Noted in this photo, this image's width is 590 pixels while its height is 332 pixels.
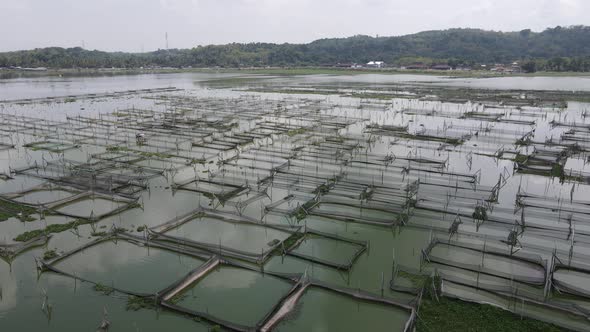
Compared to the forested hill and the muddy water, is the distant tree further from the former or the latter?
the muddy water

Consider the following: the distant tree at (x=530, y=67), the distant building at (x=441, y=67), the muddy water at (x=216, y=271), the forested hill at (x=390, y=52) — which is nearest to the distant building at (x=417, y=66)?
the distant building at (x=441, y=67)

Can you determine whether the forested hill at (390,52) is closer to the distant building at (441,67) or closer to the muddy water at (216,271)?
the distant building at (441,67)

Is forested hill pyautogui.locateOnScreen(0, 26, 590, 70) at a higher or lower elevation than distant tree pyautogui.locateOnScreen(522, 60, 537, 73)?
higher

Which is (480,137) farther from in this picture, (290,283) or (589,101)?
(589,101)

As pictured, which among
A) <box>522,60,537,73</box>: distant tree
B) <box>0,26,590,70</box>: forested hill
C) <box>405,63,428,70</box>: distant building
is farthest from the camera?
<box>0,26,590,70</box>: forested hill

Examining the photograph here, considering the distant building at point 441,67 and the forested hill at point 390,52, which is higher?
Result: the forested hill at point 390,52

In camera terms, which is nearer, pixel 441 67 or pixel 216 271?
pixel 216 271

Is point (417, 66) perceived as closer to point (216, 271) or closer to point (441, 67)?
point (441, 67)

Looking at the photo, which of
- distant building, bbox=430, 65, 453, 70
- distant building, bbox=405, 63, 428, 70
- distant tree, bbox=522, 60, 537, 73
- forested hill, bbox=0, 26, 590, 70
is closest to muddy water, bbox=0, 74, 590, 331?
distant tree, bbox=522, 60, 537, 73

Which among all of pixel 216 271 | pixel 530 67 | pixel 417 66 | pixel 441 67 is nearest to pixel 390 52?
pixel 417 66

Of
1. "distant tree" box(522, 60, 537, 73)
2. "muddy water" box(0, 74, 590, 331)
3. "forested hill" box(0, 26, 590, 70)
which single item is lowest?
"muddy water" box(0, 74, 590, 331)
